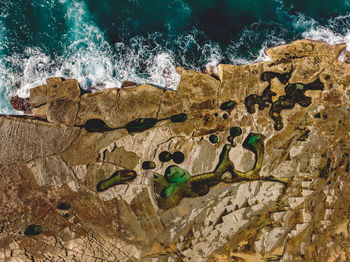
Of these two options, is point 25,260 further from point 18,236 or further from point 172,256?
point 172,256

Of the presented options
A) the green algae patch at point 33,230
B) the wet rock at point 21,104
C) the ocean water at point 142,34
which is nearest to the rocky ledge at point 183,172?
the green algae patch at point 33,230

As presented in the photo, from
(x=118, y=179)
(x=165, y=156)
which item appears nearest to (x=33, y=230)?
(x=118, y=179)

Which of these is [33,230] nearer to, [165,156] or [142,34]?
[165,156]

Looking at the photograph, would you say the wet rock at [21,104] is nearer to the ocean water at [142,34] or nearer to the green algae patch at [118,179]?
the ocean water at [142,34]

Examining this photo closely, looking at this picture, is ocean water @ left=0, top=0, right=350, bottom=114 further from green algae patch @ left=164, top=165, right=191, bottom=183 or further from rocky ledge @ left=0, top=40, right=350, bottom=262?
green algae patch @ left=164, top=165, right=191, bottom=183

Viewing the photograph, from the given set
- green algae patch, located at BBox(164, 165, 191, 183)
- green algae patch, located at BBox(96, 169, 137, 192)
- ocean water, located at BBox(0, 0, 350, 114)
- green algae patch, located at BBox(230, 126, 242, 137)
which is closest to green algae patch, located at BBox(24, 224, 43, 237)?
green algae patch, located at BBox(96, 169, 137, 192)

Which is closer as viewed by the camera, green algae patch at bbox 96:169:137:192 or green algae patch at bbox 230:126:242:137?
green algae patch at bbox 96:169:137:192

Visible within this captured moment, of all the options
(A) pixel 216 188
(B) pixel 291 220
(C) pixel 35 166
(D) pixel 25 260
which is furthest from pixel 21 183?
(B) pixel 291 220

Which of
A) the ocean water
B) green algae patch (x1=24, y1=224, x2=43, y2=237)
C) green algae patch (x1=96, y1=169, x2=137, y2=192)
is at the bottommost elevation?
green algae patch (x1=24, y1=224, x2=43, y2=237)
